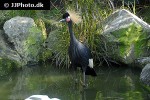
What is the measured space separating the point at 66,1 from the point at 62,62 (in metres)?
1.47

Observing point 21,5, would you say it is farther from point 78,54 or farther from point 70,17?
point 78,54

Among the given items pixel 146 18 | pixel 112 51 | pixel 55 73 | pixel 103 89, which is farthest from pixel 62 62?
pixel 146 18

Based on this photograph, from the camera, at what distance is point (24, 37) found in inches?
379

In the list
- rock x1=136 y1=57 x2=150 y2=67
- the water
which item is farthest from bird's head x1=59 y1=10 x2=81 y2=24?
rock x1=136 y1=57 x2=150 y2=67

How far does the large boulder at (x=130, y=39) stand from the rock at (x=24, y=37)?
1.66 meters

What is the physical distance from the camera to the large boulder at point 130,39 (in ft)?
29.5

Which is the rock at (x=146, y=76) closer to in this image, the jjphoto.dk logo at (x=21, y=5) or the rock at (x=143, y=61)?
the rock at (x=143, y=61)

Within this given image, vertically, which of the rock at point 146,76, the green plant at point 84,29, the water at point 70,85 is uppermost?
the green plant at point 84,29

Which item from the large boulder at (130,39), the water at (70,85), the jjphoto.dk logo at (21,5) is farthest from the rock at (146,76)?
the jjphoto.dk logo at (21,5)

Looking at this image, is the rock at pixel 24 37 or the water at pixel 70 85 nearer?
the water at pixel 70 85

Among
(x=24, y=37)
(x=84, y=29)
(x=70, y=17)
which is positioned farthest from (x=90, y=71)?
(x=24, y=37)

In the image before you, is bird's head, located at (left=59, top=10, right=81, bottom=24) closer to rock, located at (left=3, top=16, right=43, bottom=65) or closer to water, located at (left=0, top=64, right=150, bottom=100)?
water, located at (left=0, top=64, right=150, bottom=100)

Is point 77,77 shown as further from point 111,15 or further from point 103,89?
point 111,15

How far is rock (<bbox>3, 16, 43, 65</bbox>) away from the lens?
951cm
